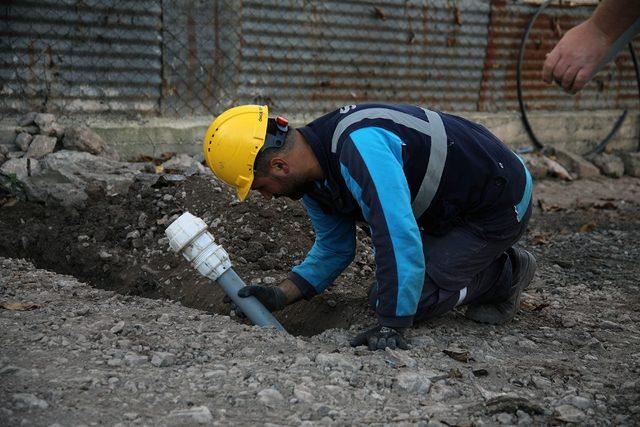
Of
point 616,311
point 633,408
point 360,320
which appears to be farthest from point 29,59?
point 633,408

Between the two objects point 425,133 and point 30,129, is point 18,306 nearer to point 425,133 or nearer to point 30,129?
point 425,133

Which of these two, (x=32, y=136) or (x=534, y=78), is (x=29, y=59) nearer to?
(x=32, y=136)

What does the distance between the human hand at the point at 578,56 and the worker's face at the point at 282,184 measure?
1297mm

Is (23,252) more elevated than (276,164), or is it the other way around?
(276,164)

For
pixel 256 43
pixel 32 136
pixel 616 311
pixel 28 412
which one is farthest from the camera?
pixel 256 43

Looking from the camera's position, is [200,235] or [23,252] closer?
[200,235]

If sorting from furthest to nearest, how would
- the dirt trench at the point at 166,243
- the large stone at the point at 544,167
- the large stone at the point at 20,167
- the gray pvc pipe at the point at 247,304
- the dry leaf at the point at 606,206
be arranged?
the large stone at the point at 544,167, the dry leaf at the point at 606,206, the large stone at the point at 20,167, the dirt trench at the point at 166,243, the gray pvc pipe at the point at 247,304

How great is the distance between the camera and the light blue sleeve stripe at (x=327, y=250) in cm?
418

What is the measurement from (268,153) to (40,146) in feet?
10.8

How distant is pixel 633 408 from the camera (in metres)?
3.09

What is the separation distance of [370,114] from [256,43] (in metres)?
4.24

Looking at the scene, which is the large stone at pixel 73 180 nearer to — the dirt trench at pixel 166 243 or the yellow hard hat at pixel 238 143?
the dirt trench at pixel 166 243

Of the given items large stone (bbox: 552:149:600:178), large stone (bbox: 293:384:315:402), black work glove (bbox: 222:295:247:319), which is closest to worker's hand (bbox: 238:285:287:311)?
black work glove (bbox: 222:295:247:319)

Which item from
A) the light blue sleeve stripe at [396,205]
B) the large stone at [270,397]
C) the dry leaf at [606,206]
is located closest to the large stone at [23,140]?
the light blue sleeve stripe at [396,205]
